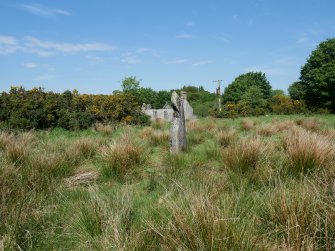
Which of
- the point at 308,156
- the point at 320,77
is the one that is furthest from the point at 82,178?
the point at 320,77

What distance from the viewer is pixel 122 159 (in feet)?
17.3

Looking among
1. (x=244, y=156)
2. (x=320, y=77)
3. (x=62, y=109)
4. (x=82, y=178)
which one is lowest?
(x=82, y=178)

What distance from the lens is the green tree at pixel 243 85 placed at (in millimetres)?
64688

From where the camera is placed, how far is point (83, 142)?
6.94 meters

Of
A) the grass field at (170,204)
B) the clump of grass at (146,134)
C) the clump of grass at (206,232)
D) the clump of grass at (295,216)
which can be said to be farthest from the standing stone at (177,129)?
the clump of grass at (206,232)

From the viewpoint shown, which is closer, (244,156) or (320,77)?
(244,156)

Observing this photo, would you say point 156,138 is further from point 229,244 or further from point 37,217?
point 229,244

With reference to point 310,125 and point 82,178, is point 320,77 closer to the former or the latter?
point 310,125

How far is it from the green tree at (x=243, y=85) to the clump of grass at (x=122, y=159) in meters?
58.9

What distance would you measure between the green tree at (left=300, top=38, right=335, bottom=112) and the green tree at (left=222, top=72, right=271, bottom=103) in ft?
63.8

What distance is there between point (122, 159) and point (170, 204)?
9.65ft

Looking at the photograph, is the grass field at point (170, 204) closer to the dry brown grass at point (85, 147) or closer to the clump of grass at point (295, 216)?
the clump of grass at point (295, 216)

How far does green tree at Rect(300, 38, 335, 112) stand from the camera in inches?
1497

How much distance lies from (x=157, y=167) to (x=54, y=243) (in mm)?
3037
